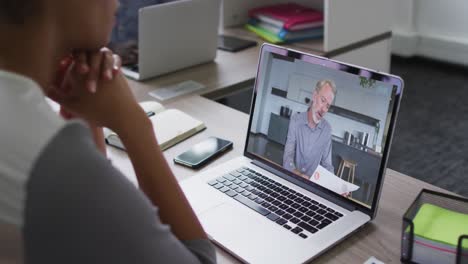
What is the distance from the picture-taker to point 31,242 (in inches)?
22.0

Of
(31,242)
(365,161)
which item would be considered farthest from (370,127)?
(31,242)

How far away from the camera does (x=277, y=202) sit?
107cm

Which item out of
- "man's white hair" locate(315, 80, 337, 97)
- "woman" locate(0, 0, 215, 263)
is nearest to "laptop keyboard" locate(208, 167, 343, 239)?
"man's white hair" locate(315, 80, 337, 97)

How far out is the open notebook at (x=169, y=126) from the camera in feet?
4.55

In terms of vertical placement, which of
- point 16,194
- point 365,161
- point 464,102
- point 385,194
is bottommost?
point 464,102

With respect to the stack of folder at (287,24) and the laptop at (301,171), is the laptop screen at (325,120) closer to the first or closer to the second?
the laptop at (301,171)

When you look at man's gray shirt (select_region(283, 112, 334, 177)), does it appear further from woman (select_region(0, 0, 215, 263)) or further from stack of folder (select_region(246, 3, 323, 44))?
stack of folder (select_region(246, 3, 323, 44))

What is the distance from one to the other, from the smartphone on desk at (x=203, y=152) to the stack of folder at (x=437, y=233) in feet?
1.74

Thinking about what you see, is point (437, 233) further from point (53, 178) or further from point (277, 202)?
point (53, 178)

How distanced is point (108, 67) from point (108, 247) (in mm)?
442

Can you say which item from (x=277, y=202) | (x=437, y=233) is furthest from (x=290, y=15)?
(x=437, y=233)

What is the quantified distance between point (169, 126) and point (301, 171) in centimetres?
48

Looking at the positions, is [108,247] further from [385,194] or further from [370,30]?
[370,30]

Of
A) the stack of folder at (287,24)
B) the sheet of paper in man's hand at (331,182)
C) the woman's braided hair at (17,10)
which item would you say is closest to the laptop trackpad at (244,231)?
the sheet of paper in man's hand at (331,182)
